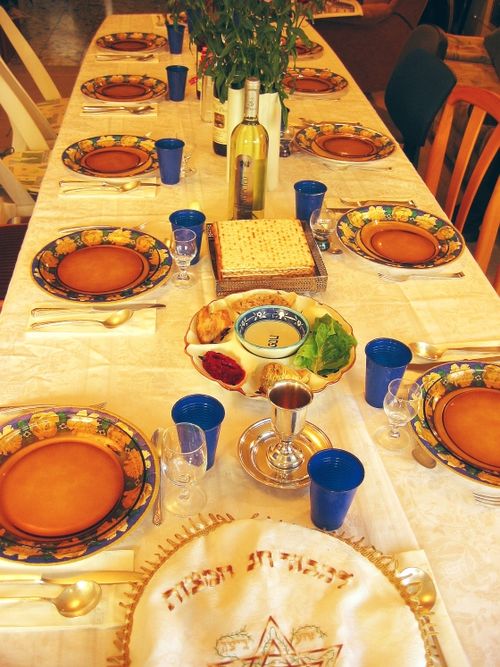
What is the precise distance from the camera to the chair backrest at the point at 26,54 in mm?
2537

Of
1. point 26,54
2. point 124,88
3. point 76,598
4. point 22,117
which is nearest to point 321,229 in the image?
point 76,598

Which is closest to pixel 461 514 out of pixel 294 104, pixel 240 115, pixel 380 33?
pixel 240 115

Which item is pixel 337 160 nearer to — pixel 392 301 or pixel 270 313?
pixel 392 301

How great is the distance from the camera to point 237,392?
101cm

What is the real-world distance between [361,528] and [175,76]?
64.8 inches

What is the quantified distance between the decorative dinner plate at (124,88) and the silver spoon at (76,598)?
168 centimetres

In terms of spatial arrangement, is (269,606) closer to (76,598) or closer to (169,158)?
(76,598)

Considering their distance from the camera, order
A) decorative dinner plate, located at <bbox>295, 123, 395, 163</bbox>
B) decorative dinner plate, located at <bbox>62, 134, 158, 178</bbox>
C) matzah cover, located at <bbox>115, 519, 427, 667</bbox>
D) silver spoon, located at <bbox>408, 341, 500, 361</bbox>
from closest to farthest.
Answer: matzah cover, located at <bbox>115, 519, 427, 667</bbox>
silver spoon, located at <bbox>408, 341, 500, 361</bbox>
decorative dinner plate, located at <bbox>62, 134, 158, 178</bbox>
decorative dinner plate, located at <bbox>295, 123, 395, 163</bbox>

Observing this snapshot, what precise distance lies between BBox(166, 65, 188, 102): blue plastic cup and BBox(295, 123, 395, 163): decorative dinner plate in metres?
0.46

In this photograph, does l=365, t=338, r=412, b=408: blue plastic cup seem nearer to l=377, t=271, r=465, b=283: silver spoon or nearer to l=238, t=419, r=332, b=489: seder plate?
l=238, t=419, r=332, b=489: seder plate

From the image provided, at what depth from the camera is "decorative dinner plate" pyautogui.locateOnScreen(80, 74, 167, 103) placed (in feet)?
6.81

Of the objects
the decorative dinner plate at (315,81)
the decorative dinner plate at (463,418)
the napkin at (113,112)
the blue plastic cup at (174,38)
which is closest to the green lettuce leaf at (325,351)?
the decorative dinner plate at (463,418)

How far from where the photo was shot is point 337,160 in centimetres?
173

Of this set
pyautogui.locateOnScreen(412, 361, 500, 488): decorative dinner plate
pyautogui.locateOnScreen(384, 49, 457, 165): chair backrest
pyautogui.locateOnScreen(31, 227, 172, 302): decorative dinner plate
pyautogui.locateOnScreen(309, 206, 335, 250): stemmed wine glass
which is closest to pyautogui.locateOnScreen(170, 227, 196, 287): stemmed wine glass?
pyautogui.locateOnScreen(31, 227, 172, 302): decorative dinner plate
